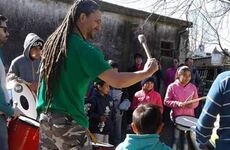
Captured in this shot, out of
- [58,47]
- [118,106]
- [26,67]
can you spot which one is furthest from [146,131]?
[118,106]

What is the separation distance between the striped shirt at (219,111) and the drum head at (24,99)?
8.00ft

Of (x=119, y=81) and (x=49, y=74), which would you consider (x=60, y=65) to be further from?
(x=119, y=81)

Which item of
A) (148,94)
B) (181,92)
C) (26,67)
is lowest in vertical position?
(148,94)

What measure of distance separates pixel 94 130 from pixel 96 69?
3.47 m

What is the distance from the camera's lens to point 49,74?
3.39 m

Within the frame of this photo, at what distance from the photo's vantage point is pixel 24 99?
5418 mm

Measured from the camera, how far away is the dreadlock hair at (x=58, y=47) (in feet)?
11.1

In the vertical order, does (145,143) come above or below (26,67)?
below

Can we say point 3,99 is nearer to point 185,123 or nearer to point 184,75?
point 185,123

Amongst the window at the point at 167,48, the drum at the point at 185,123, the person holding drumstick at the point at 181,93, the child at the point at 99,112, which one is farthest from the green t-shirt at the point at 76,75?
the window at the point at 167,48

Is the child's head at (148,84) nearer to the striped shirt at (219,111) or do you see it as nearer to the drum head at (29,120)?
the drum head at (29,120)

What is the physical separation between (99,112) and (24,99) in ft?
4.95

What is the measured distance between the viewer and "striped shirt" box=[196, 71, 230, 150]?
10.9 feet

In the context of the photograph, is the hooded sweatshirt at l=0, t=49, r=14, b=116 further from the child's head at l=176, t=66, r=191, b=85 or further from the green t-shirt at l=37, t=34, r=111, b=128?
the child's head at l=176, t=66, r=191, b=85
